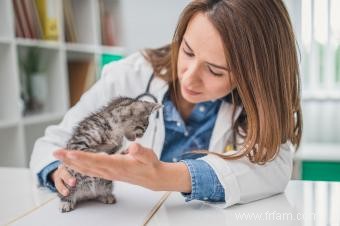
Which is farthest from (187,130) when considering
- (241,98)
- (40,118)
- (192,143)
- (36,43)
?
(36,43)

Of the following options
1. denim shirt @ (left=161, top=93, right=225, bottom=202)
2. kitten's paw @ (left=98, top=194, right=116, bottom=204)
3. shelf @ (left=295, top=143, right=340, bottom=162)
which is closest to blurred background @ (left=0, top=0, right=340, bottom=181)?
shelf @ (left=295, top=143, right=340, bottom=162)

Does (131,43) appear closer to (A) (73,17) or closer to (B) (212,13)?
(B) (212,13)

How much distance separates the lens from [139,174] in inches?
15.8

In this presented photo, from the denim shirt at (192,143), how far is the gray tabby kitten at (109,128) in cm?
9

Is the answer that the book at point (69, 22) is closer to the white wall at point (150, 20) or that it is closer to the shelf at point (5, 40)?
the shelf at point (5, 40)

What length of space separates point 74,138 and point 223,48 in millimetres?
195

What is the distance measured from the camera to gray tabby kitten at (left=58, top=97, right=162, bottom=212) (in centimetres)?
36

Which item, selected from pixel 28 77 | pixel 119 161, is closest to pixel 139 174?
pixel 119 161

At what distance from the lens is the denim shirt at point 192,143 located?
1.50ft

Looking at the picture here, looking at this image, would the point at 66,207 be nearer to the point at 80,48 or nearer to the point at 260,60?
the point at 260,60

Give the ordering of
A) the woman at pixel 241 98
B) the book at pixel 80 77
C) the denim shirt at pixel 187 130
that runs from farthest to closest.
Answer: the book at pixel 80 77
the denim shirt at pixel 187 130
the woman at pixel 241 98

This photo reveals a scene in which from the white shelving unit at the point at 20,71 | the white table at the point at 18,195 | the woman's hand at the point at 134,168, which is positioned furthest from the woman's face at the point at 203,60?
the white shelving unit at the point at 20,71

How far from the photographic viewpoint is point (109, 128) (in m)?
0.37

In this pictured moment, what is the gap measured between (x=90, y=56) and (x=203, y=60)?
44cm
